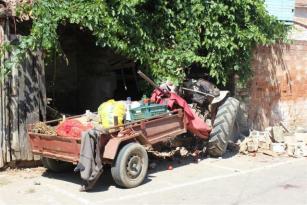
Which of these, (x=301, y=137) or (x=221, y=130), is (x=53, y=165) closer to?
(x=221, y=130)

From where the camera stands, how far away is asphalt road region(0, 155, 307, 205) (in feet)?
24.8

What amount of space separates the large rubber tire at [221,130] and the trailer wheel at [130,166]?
2.41 meters

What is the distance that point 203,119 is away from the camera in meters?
10.7

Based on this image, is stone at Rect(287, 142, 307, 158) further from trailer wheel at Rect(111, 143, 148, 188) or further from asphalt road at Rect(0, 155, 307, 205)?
trailer wheel at Rect(111, 143, 148, 188)

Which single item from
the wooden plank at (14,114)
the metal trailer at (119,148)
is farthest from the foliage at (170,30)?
the metal trailer at (119,148)

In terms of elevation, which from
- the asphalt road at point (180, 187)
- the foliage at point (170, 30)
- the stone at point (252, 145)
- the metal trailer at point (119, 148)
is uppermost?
the foliage at point (170, 30)

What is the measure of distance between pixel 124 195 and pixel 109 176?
1200 millimetres

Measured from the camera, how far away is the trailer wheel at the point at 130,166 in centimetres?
791

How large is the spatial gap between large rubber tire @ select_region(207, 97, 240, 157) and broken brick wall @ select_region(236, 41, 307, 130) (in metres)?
1.94

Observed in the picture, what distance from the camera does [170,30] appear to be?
11.0m

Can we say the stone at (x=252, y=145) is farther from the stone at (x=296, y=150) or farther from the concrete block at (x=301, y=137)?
the concrete block at (x=301, y=137)

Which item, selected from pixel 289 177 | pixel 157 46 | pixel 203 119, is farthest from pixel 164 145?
pixel 289 177

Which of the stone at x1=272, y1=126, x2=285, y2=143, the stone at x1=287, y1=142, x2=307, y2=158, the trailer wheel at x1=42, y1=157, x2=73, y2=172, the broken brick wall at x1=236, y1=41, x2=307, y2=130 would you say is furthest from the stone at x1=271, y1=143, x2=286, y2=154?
the trailer wheel at x1=42, y1=157, x2=73, y2=172

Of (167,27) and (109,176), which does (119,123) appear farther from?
(167,27)
